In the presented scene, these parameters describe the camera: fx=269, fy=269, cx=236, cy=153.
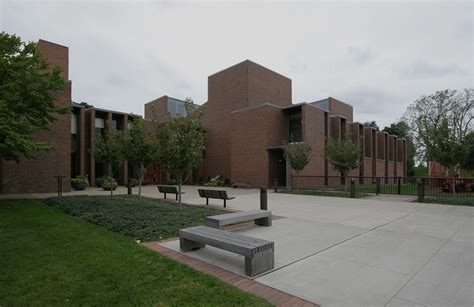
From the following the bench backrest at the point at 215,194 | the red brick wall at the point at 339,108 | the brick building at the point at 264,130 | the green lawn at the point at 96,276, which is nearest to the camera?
the green lawn at the point at 96,276

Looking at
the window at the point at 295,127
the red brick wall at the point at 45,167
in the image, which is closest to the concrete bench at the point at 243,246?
the red brick wall at the point at 45,167

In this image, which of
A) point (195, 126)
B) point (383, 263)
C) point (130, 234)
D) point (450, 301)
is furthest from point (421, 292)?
point (195, 126)

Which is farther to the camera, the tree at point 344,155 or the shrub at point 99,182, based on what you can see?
the shrub at point 99,182

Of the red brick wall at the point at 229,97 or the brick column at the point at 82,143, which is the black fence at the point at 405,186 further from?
the brick column at the point at 82,143

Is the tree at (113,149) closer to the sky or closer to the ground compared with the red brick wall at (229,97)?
closer to the ground

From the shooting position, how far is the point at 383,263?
4582mm

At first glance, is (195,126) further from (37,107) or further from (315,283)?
(37,107)

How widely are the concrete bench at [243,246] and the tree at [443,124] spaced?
15378 millimetres

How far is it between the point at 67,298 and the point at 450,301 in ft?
15.3

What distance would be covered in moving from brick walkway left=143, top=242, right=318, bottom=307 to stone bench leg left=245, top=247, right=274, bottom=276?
0.15m

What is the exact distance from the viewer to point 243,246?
415 cm

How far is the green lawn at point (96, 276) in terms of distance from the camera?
10.6ft

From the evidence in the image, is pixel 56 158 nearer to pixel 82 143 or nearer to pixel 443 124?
pixel 82 143

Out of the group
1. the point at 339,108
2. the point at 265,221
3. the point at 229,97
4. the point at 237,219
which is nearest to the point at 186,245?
the point at 237,219
